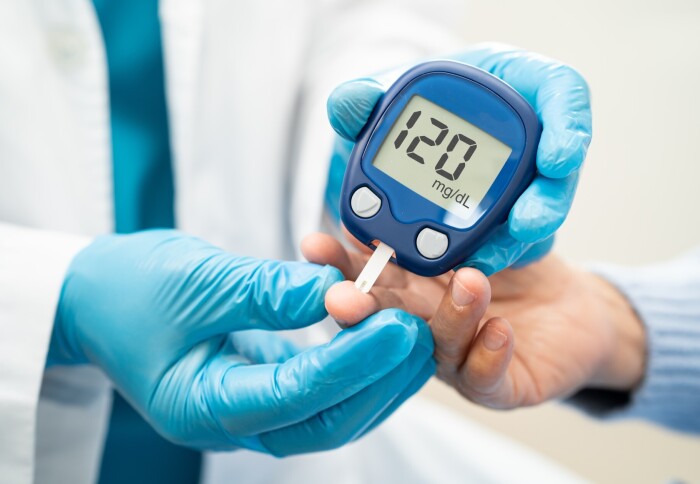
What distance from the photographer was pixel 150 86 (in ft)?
2.50

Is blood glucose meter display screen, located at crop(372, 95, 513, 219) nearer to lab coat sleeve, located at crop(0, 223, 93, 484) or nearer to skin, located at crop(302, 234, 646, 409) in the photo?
skin, located at crop(302, 234, 646, 409)

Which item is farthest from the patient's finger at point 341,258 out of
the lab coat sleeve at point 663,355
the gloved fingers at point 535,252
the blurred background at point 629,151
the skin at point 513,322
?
the blurred background at point 629,151

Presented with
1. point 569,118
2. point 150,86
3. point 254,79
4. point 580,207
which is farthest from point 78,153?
point 580,207

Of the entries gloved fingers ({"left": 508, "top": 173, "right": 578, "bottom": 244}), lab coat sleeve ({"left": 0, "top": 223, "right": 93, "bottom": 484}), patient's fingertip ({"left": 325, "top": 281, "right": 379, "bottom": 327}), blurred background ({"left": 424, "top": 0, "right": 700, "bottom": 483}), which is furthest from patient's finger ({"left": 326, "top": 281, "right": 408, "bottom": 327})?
blurred background ({"left": 424, "top": 0, "right": 700, "bottom": 483})

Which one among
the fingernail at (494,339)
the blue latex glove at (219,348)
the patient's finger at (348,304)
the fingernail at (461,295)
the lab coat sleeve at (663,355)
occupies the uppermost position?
the fingernail at (461,295)

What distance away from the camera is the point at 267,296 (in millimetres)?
520

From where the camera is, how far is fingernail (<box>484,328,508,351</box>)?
507 mm

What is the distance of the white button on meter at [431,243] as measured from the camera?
502 mm

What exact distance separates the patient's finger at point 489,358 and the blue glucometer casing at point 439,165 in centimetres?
6

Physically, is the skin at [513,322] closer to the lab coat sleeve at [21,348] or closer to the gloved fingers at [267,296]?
the gloved fingers at [267,296]

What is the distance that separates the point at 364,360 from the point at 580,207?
84cm

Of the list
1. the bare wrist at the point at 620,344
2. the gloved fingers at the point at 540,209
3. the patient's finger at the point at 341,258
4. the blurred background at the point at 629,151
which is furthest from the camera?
the blurred background at the point at 629,151

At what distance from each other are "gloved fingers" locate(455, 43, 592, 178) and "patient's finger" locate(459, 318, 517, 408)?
13cm

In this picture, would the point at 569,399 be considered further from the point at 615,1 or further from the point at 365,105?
the point at 615,1
